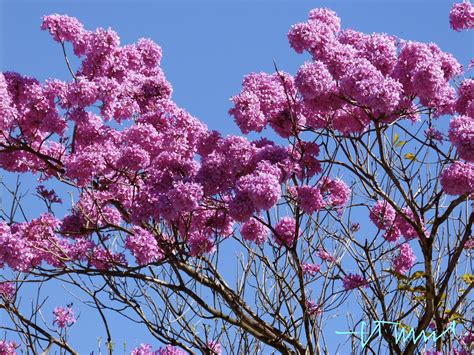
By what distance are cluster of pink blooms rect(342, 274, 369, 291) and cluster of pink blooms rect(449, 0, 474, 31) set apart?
2.55m

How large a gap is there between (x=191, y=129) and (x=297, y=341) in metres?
1.98

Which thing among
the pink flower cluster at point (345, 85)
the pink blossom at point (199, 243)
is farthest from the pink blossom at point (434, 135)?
the pink blossom at point (199, 243)

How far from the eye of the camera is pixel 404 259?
273 inches

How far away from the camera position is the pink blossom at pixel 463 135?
5258mm

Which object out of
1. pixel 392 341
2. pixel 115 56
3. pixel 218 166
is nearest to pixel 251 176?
pixel 218 166

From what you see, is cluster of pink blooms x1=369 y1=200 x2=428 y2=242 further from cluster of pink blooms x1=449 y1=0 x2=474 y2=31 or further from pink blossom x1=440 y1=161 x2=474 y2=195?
cluster of pink blooms x1=449 y1=0 x2=474 y2=31

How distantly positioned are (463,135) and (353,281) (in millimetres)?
1671

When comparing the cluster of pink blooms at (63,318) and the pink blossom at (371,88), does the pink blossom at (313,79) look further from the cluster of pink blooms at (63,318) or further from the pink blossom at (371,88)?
the cluster of pink blooms at (63,318)

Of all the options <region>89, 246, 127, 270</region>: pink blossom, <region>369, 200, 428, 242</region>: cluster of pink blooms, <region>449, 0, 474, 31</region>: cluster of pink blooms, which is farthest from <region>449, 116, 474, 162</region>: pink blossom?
<region>89, 246, 127, 270</region>: pink blossom

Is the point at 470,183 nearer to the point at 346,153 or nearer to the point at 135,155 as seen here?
the point at 346,153

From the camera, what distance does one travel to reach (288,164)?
222 inches

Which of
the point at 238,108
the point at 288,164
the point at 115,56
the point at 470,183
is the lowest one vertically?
the point at 470,183

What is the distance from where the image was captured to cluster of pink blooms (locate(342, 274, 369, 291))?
20.4ft

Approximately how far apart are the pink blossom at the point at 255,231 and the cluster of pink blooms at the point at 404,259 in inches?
63.1
